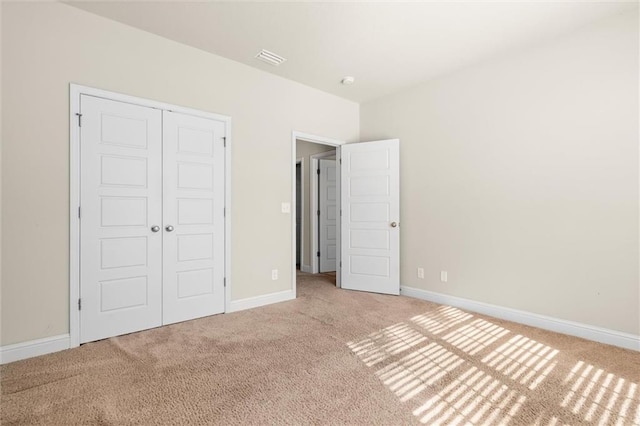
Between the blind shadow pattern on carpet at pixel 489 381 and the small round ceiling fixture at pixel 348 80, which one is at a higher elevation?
the small round ceiling fixture at pixel 348 80

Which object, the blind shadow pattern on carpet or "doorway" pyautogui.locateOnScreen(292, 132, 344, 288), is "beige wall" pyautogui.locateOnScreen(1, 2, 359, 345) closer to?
the blind shadow pattern on carpet

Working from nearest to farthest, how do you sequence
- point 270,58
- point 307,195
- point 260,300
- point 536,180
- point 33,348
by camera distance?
point 33,348 → point 536,180 → point 270,58 → point 260,300 → point 307,195

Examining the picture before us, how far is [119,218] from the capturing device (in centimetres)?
275

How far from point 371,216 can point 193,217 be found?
7.44 ft

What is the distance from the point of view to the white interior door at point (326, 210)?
5645 millimetres

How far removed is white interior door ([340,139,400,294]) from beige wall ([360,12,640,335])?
0.70 ft

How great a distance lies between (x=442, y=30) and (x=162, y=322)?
12.2ft

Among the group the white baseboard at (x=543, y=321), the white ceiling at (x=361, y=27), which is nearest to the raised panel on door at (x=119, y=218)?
the white ceiling at (x=361, y=27)

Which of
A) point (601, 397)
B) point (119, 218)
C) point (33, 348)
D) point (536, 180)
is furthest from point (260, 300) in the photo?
point (536, 180)

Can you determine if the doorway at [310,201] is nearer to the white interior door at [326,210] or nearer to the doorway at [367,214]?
the white interior door at [326,210]

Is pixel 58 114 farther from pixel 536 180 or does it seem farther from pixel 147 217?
pixel 536 180

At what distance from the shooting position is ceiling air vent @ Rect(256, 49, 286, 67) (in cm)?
323

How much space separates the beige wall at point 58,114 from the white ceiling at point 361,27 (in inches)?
7.6

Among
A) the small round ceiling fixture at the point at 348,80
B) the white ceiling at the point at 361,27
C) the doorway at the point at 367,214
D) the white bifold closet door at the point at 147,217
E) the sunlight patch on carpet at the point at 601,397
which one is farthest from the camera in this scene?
the doorway at the point at 367,214
